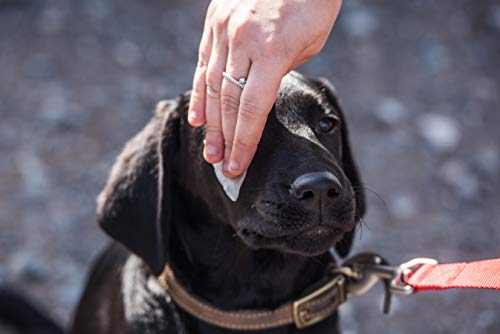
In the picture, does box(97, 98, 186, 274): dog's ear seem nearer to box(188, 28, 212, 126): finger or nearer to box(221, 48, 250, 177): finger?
box(188, 28, 212, 126): finger

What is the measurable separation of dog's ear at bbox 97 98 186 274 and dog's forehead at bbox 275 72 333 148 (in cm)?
50

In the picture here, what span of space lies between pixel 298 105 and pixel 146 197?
70 centimetres

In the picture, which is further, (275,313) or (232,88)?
(275,313)

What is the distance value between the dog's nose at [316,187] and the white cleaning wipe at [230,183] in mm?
269

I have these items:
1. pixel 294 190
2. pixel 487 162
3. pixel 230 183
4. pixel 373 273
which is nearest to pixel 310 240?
pixel 294 190

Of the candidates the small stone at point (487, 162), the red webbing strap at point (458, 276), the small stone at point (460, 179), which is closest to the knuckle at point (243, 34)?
the red webbing strap at point (458, 276)

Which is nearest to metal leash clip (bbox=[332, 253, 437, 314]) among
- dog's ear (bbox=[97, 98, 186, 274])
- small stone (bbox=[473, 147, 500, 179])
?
dog's ear (bbox=[97, 98, 186, 274])

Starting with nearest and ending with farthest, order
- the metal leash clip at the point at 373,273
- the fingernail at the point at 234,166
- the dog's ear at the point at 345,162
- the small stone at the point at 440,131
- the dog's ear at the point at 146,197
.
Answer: the fingernail at the point at 234,166, the metal leash clip at the point at 373,273, the dog's ear at the point at 146,197, the dog's ear at the point at 345,162, the small stone at the point at 440,131

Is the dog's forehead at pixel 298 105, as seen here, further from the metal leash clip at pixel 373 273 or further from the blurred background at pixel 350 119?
the blurred background at pixel 350 119

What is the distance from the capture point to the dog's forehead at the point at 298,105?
2504 millimetres

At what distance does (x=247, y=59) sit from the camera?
6.82 feet

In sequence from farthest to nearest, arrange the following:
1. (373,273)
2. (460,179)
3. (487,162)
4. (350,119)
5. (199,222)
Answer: (350,119)
(487,162)
(460,179)
(199,222)
(373,273)

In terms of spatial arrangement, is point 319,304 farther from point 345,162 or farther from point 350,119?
point 350,119

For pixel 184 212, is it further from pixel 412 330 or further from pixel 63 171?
pixel 63 171
